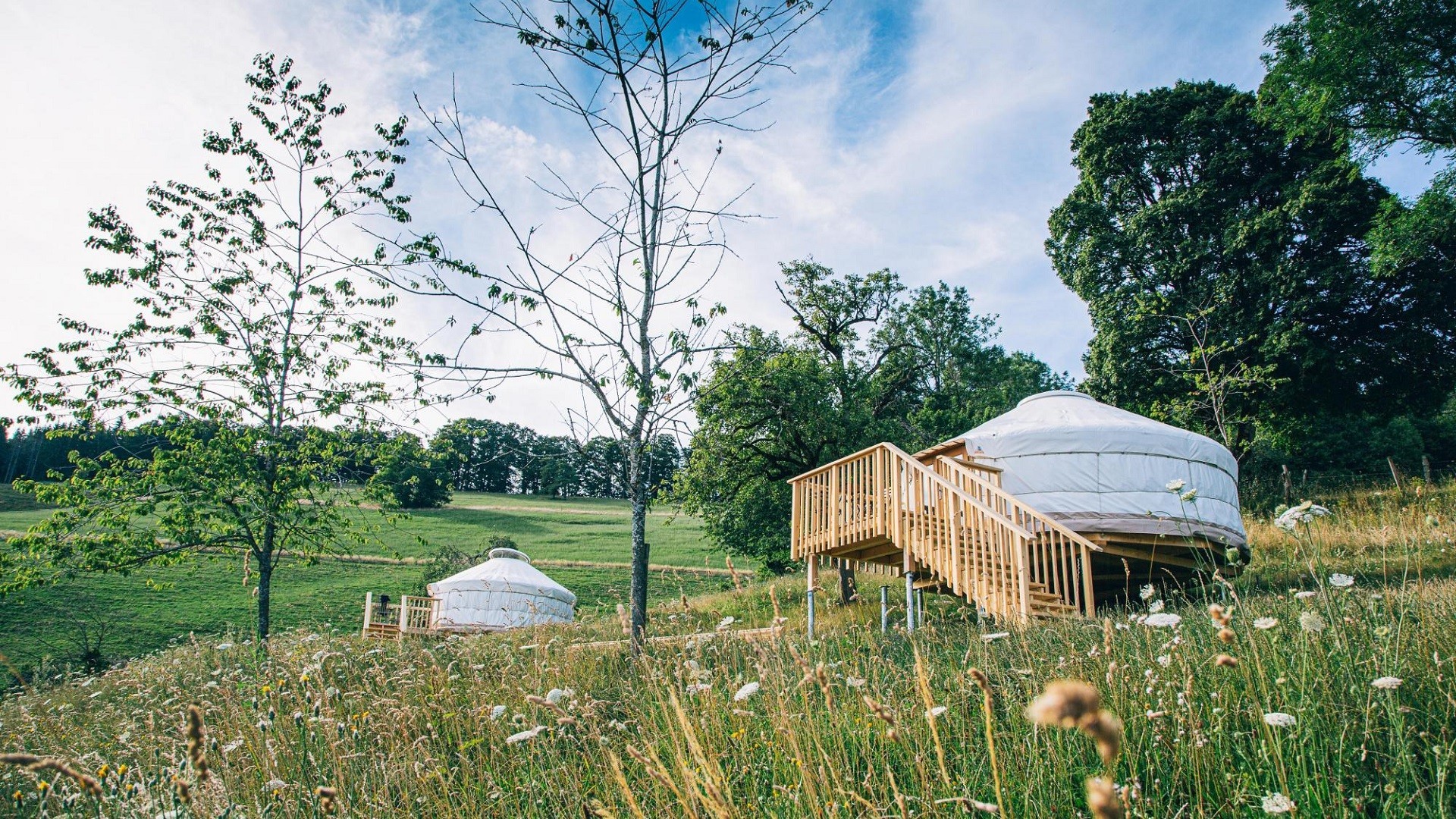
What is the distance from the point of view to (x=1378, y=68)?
46.0 ft

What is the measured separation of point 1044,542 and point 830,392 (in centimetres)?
1057

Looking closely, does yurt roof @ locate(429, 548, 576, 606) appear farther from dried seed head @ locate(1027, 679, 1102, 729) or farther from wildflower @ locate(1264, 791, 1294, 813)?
dried seed head @ locate(1027, 679, 1102, 729)

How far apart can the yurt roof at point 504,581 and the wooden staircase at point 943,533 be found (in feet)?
30.7

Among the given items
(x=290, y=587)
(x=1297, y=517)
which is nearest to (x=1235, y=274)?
(x=1297, y=517)

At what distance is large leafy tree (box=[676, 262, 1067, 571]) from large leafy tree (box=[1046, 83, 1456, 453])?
5.05 metres

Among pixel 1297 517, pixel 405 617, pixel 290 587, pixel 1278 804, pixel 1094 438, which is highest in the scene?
pixel 1094 438

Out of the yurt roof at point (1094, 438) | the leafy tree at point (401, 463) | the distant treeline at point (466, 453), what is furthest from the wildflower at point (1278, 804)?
the yurt roof at point (1094, 438)

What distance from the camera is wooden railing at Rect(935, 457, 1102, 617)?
23.4 feet

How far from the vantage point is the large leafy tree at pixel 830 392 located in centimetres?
1555

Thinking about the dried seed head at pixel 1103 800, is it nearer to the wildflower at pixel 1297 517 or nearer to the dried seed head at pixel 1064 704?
the dried seed head at pixel 1064 704

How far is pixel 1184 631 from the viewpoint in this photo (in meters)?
3.41

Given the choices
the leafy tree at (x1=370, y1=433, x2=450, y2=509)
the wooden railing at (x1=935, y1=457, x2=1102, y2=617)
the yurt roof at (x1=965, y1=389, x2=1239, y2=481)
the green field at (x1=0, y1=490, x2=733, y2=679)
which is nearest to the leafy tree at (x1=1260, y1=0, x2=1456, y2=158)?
the yurt roof at (x1=965, y1=389, x2=1239, y2=481)

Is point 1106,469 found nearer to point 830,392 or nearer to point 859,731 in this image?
point 830,392

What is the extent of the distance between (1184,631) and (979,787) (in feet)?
5.74
